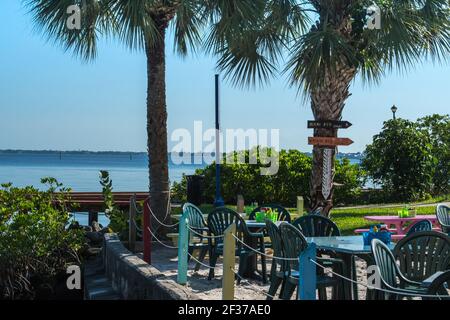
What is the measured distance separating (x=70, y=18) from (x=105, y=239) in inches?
136

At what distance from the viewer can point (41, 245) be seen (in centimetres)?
946

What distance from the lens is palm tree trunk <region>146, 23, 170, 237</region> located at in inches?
472

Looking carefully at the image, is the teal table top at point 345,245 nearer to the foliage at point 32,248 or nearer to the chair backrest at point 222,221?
the chair backrest at point 222,221

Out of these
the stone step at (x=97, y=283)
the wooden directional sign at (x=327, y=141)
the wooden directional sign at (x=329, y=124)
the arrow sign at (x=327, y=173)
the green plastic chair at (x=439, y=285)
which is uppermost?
the wooden directional sign at (x=329, y=124)

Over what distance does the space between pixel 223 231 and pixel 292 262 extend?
234 cm

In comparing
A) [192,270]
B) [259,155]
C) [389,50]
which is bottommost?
[192,270]

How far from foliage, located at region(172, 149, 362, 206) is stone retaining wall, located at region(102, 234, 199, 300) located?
11.0m

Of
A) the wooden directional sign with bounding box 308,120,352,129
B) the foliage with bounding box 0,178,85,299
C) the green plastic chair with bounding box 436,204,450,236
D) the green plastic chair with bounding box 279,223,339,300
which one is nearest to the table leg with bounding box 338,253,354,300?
the green plastic chair with bounding box 279,223,339,300

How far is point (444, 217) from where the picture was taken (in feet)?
34.4

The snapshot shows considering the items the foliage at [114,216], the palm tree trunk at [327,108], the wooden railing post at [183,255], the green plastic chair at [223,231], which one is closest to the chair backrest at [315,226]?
the green plastic chair at [223,231]

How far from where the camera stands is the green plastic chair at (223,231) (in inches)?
342

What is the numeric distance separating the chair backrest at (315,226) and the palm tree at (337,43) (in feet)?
9.64

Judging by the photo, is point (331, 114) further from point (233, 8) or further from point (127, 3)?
point (127, 3)
